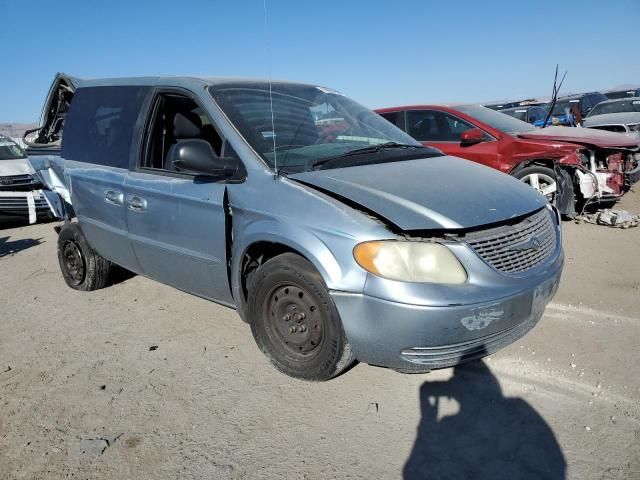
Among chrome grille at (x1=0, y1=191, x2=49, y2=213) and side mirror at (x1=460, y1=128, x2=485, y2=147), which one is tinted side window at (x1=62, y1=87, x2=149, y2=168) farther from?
chrome grille at (x1=0, y1=191, x2=49, y2=213)

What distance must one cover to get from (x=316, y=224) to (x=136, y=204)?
1678 millimetres

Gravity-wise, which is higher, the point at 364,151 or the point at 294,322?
the point at 364,151

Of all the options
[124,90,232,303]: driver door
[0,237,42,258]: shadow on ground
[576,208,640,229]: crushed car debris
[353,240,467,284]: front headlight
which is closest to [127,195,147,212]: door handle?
[124,90,232,303]: driver door

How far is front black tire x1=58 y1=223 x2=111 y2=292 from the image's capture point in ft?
14.9

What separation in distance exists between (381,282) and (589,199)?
5279 mm

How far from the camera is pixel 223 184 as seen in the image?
298 cm

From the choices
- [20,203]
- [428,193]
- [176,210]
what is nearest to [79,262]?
[176,210]

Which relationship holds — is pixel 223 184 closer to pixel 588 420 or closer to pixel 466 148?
pixel 588 420

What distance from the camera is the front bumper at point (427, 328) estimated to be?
7.45 feet

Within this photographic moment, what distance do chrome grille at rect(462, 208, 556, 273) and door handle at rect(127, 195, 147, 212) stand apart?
2.27m

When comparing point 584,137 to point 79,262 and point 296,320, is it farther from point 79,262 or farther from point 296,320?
point 79,262

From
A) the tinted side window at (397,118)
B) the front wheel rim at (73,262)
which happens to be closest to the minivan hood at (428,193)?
the front wheel rim at (73,262)

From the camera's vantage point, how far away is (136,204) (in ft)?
11.6

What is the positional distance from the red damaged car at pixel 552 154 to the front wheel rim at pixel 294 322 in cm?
472
